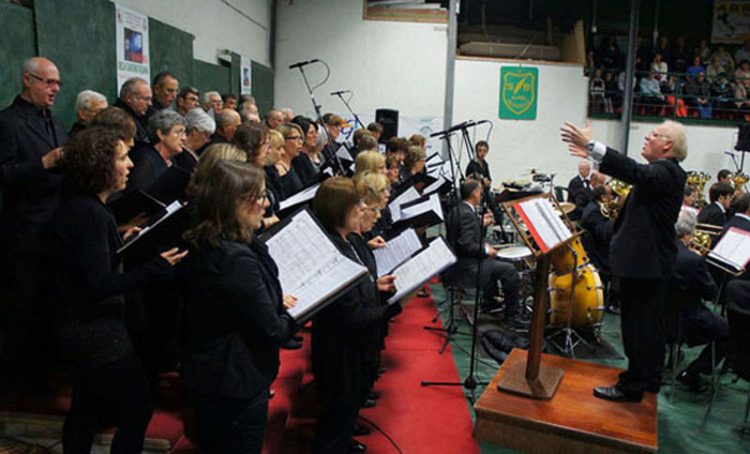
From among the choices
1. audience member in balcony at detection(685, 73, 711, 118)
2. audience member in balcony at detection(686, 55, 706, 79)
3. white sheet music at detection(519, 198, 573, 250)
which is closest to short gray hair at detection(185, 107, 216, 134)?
white sheet music at detection(519, 198, 573, 250)

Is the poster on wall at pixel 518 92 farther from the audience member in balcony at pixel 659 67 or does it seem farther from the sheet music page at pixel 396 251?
the sheet music page at pixel 396 251

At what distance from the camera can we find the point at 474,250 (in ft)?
16.1

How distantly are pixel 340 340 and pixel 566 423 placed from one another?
1.38 m

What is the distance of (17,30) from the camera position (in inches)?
132

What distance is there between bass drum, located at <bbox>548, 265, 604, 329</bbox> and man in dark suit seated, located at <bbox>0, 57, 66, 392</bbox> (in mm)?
3617

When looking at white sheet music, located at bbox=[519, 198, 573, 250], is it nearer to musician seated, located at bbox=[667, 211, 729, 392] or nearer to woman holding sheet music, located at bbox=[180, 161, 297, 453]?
musician seated, located at bbox=[667, 211, 729, 392]

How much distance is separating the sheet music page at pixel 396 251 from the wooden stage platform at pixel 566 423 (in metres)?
0.92

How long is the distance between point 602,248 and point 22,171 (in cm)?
486

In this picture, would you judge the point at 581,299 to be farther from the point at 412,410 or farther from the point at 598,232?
the point at 412,410

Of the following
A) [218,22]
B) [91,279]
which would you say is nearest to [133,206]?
[91,279]

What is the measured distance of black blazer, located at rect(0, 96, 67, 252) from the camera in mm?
2838

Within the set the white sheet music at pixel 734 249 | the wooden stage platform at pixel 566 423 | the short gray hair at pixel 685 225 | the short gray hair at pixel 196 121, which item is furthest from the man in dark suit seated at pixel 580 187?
the short gray hair at pixel 196 121

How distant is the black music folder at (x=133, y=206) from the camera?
2.38 meters

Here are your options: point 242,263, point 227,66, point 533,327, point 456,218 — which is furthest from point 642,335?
point 227,66
